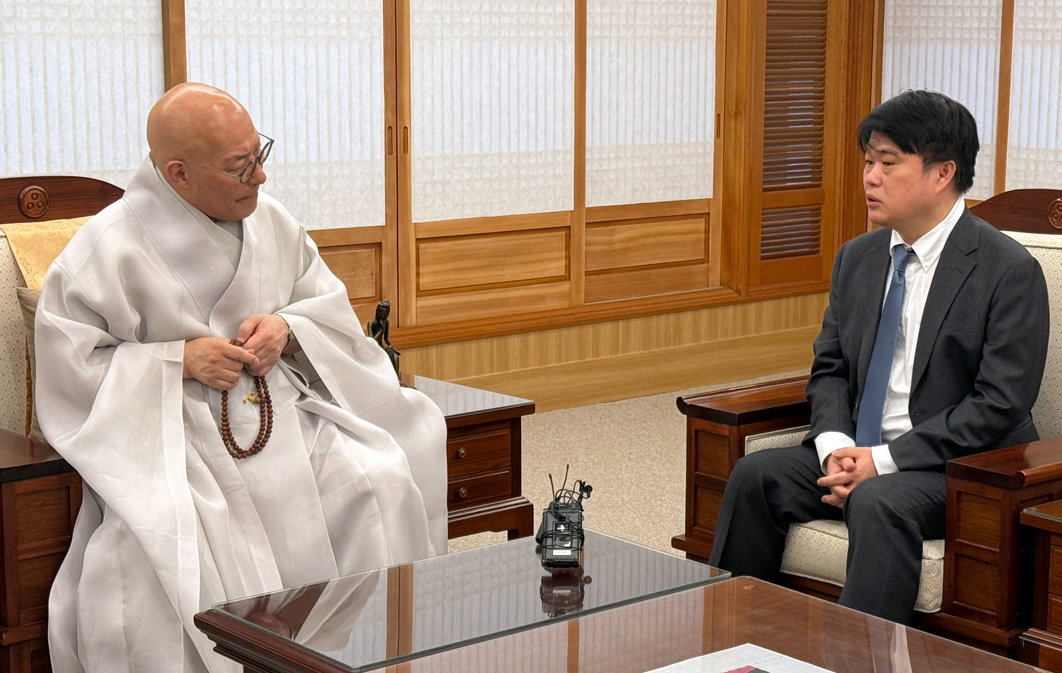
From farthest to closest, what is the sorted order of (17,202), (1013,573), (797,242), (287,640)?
(797,242)
(17,202)
(1013,573)
(287,640)

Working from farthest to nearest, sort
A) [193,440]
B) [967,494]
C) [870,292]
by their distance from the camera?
1. [870,292]
2. [193,440]
3. [967,494]

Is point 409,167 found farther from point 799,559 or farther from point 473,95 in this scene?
point 799,559

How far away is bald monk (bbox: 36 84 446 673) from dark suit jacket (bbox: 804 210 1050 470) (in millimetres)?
979

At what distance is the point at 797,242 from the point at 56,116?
3.39 m

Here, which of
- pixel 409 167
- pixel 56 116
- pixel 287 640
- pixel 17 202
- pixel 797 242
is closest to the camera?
pixel 287 640

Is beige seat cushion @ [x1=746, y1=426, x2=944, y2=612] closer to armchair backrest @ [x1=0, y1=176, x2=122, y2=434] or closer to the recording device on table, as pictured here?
the recording device on table

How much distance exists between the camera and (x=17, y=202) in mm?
3258

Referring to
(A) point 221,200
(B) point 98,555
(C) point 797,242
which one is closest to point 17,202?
(A) point 221,200

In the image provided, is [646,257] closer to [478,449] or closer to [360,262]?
[360,262]

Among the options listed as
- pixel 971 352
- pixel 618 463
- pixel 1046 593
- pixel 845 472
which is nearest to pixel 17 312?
pixel 845 472

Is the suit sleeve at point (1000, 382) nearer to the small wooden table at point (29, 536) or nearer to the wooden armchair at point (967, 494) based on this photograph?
the wooden armchair at point (967, 494)

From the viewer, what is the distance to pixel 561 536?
2547 mm

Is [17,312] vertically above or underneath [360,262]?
above

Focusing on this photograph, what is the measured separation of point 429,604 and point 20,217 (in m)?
1.49
